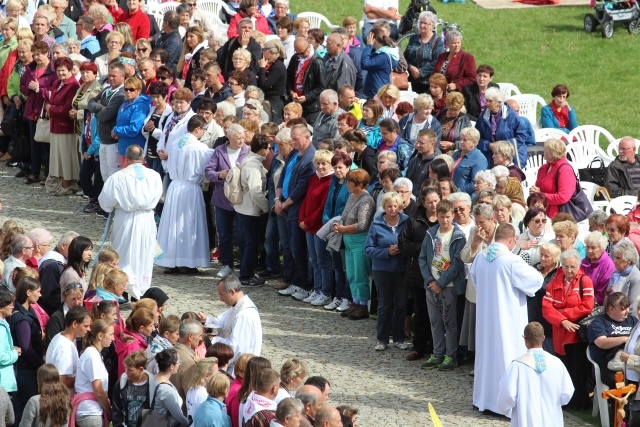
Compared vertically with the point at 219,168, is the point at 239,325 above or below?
below

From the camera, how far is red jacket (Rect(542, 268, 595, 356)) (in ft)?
42.5

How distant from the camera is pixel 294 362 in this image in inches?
430

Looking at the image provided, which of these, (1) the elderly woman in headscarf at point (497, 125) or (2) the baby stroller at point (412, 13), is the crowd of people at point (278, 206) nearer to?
(1) the elderly woman in headscarf at point (497, 125)

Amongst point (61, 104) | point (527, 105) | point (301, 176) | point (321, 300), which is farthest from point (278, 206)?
point (527, 105)

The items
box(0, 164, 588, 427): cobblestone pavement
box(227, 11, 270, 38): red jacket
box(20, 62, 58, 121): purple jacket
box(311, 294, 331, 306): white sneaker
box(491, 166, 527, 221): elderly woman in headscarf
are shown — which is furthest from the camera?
box(227, 11, 270, 38): red jacket

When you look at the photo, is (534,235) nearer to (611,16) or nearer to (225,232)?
(225,232)

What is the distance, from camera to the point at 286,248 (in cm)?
1627

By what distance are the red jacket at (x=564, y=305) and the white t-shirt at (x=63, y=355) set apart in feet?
14.2

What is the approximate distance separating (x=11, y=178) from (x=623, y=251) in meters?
10.3

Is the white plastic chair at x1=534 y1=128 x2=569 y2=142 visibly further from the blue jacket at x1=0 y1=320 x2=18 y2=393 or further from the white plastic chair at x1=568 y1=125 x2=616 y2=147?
the blue jacket at x1=0 y1=320 x2=18 y2=393

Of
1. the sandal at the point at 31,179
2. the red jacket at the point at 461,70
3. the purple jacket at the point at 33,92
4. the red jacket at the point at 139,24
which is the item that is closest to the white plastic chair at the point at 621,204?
the red jacket at the point at 461,70

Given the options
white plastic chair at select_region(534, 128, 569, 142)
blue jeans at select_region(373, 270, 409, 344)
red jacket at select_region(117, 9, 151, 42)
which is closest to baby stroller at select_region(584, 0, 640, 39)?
white plastic chair at select_region(534, 128, 569, 142)

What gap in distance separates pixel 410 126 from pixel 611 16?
1190 centimetres

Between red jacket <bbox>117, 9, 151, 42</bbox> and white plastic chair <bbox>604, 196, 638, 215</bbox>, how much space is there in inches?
333
